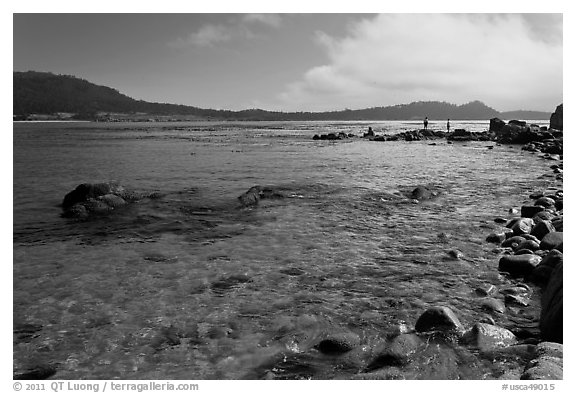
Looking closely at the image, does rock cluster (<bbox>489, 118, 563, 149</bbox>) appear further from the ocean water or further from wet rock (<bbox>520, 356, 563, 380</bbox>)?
wet rock (<bbox>520, 356, 563, 380</bbox>)

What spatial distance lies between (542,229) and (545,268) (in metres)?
3.76

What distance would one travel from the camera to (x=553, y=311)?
272 inches

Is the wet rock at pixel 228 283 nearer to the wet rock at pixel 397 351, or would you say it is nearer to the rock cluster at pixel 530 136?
the wet rock at pixel 397 351

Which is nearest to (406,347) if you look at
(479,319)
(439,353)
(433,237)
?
(439,353)

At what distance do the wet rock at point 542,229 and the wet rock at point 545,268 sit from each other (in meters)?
A: 3.06

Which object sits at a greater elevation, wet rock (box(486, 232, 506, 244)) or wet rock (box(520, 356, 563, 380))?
wet rock (box(486, 232, 506, 244))

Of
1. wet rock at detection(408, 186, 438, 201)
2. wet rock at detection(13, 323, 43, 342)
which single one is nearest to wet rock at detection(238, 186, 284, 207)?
wet rock at detection(408, 186, 438, 201)

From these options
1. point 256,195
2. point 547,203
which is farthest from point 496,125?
point 256,195

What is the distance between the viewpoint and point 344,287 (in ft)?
29.8

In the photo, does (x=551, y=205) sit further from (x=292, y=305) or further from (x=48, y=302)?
(x=48, y=302)

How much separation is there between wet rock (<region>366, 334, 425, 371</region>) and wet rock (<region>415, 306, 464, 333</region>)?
1.52ft

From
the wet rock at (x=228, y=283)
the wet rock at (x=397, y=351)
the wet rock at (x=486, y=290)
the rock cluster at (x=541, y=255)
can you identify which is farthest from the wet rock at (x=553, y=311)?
the wet rock at (x=228, y=283)

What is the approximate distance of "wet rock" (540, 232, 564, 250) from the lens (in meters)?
10.9
